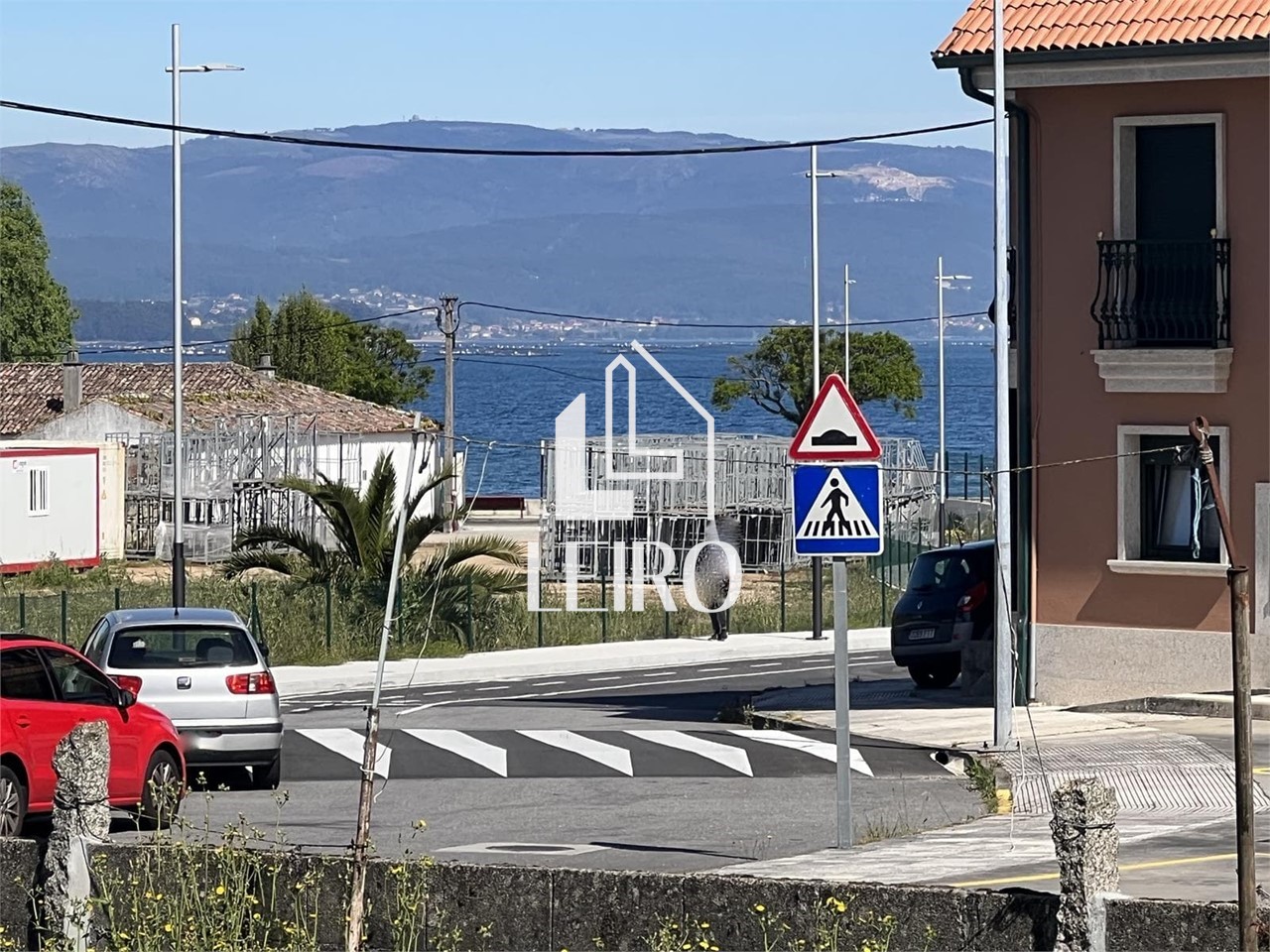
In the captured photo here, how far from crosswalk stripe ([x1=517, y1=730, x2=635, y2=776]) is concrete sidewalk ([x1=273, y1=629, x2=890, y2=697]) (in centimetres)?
622

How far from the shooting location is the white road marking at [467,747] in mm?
19797

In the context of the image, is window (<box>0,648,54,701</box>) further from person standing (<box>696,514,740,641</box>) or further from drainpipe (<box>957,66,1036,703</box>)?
person standing (<box>696,514,740,641</box>)

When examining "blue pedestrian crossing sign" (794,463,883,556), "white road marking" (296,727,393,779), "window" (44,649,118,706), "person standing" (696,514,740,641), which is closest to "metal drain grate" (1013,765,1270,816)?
"blue pedestrian crossing sign" (794,463,883,556)

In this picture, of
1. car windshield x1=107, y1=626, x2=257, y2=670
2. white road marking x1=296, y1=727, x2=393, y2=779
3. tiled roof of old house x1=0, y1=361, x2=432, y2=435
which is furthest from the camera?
tiled roof of old house x1=0, y1=361, x2=432, y2=435

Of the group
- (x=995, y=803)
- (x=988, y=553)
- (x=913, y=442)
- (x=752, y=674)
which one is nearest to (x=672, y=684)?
(x=752, y=674)

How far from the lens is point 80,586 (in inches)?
1700

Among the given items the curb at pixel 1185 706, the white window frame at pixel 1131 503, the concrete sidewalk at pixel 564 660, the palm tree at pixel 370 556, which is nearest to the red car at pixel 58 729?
the curb at pixel 1185 706

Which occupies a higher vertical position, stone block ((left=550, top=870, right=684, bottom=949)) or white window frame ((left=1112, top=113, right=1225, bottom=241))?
white window frame ((left=1112, top=113, right=1225, bottom=241))

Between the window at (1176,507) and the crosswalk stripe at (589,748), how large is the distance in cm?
595

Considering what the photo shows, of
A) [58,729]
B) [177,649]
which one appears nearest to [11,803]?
[58,729]

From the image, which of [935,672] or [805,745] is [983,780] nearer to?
[805,745]

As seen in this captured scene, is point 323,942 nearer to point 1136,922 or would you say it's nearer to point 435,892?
point 435,892

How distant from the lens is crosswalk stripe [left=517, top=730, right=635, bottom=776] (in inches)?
774

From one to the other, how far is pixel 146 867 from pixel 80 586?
34168 millimetres
